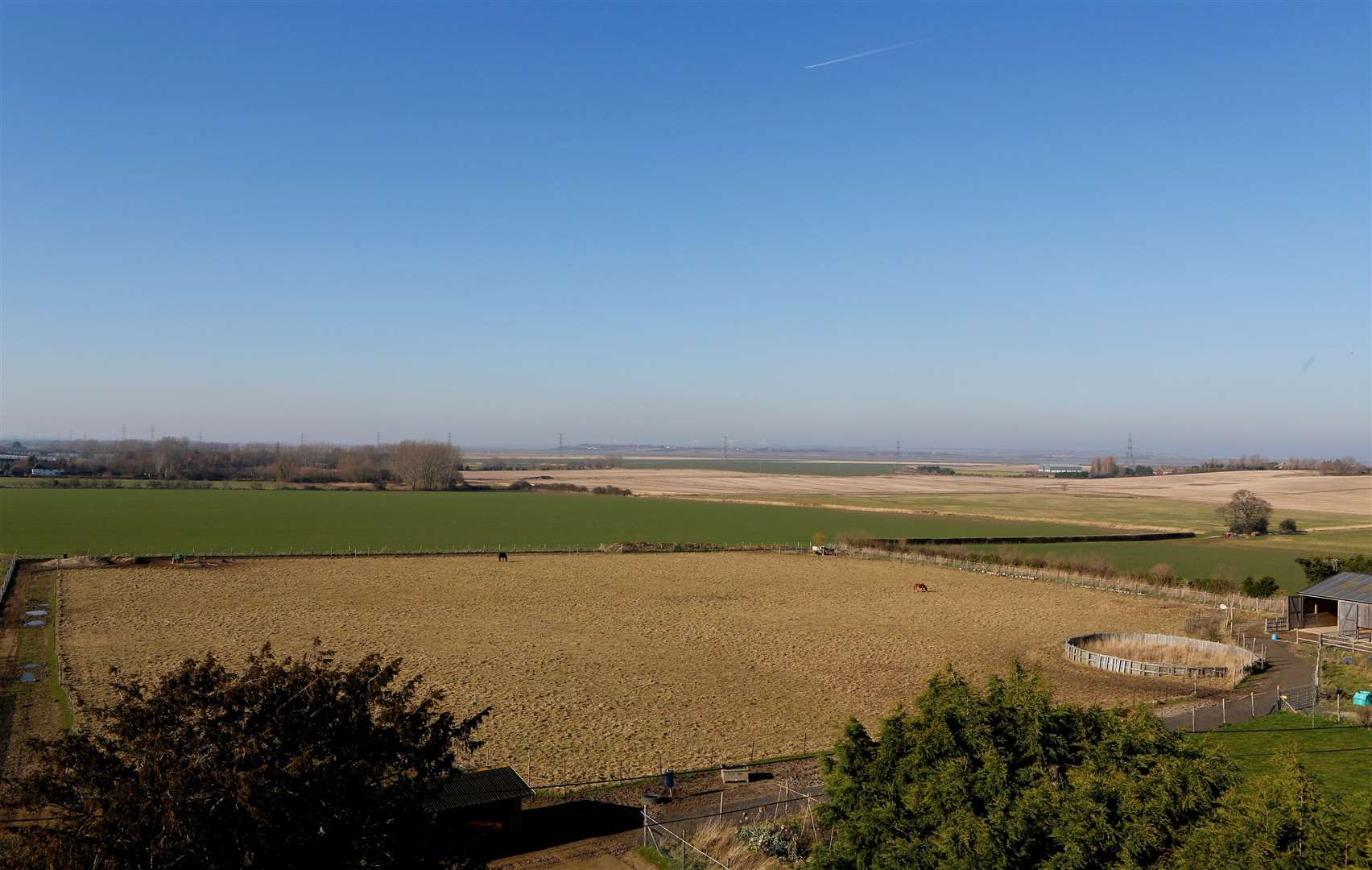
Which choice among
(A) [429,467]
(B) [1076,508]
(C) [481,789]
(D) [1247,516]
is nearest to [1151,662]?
(C) [481,789]

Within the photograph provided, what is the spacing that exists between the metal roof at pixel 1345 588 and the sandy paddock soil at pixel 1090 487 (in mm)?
78479

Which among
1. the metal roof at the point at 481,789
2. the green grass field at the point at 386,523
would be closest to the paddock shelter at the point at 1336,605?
the metal roof at the point at 481,789

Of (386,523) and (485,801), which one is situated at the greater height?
(485,801)

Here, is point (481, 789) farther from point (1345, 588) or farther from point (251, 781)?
point (1345, 588)

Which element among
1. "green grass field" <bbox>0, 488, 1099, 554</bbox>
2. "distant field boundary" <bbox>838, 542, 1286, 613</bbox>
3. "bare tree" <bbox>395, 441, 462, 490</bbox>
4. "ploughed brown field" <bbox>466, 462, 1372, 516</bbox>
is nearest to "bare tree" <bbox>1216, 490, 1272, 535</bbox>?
"green grass field" <bbox>0, 488, 1099, 554</bbox>

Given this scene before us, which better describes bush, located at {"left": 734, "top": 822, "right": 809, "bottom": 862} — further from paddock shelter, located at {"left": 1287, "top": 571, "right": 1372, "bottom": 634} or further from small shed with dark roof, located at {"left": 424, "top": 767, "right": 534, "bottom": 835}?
paddock shelter, located at {"left": 1287, "top": 571, "right": 1372, "bottom": 634}

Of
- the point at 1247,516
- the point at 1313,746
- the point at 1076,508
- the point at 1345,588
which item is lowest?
the point at 1313,746

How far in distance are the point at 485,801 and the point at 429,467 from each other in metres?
128

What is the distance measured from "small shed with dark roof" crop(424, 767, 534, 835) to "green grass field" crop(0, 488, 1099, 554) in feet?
166

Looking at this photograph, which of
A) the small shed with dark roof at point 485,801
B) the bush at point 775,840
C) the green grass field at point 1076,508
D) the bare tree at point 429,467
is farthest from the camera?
the bare tree at point 429,467

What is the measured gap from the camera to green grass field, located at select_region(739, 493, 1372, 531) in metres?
96.4

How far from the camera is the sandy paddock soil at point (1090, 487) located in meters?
122

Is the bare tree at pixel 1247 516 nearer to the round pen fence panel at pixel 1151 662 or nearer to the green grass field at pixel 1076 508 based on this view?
the green grass field at pixel 1076 508

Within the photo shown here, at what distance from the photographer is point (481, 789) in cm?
1812
